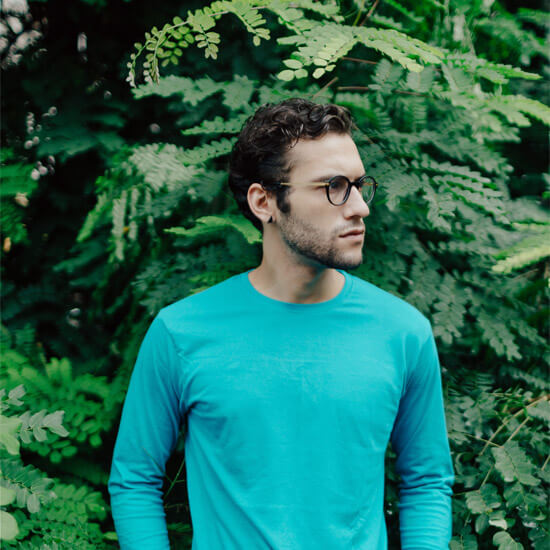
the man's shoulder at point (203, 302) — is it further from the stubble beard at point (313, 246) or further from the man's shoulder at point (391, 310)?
the man's shoulder at point (391, 310)

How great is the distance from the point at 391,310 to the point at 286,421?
1.63 ft

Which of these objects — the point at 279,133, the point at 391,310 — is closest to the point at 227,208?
the point at 279,133

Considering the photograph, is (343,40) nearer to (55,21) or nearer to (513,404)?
(513,404)

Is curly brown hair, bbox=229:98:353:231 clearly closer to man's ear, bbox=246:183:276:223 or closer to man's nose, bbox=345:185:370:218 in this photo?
man's ear, bbox=246:183:276:223

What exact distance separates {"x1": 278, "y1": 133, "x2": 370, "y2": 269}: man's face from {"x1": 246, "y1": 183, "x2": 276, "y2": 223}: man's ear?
0.33 ft

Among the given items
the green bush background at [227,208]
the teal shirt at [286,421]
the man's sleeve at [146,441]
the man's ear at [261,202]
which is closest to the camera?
the teal shirt at [286,421]

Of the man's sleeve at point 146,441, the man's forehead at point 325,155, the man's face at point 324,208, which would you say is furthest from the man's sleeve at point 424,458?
the man's sleeve at point 146,441

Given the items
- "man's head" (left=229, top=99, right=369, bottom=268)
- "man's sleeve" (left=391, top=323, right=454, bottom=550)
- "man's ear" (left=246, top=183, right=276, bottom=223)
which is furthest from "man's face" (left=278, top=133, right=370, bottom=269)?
"man's sleeve" (left=391, top=323, right=454, bottom=550)

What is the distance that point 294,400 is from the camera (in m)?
1.63

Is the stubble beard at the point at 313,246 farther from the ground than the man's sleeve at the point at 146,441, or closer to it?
farther from the ground

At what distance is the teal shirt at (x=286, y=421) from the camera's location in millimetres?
1612

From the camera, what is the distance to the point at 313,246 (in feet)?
5.64

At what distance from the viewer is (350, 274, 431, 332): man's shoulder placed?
178 cm

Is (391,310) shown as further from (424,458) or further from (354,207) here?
(424,458)
